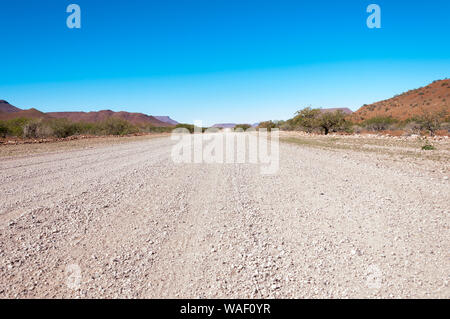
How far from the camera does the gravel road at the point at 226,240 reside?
2279 mm

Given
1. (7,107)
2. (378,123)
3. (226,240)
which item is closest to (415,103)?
(378,123)

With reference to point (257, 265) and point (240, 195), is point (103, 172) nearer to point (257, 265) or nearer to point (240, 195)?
point (240, 195)

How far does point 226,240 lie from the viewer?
10.4 ft

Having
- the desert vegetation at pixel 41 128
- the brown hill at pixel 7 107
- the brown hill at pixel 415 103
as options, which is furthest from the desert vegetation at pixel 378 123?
the brown hill at pixel 7 107

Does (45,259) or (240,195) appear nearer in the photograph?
(45,259)

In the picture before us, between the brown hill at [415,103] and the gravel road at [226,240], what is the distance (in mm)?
49712

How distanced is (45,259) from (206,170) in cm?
586

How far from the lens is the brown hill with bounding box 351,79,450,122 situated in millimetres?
44638

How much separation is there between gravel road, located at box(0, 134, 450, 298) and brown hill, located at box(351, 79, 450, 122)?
4971 cm

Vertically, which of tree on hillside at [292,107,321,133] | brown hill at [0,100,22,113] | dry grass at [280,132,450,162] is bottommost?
dry grass at [280,132,450,162]

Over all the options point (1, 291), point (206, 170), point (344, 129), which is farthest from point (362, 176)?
point (344, 129)

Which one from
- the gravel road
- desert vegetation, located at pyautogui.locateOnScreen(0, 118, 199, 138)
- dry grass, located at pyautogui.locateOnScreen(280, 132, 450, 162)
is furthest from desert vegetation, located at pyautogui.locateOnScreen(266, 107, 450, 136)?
desert vegetation, located at pyautogui.locateOnScreen(0, 118, 199, 138)

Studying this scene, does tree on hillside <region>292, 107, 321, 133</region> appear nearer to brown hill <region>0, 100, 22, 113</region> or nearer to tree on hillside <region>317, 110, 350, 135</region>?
tree on hillside <region>317, 110, 350, 135</region>

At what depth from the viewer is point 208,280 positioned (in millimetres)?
2381
